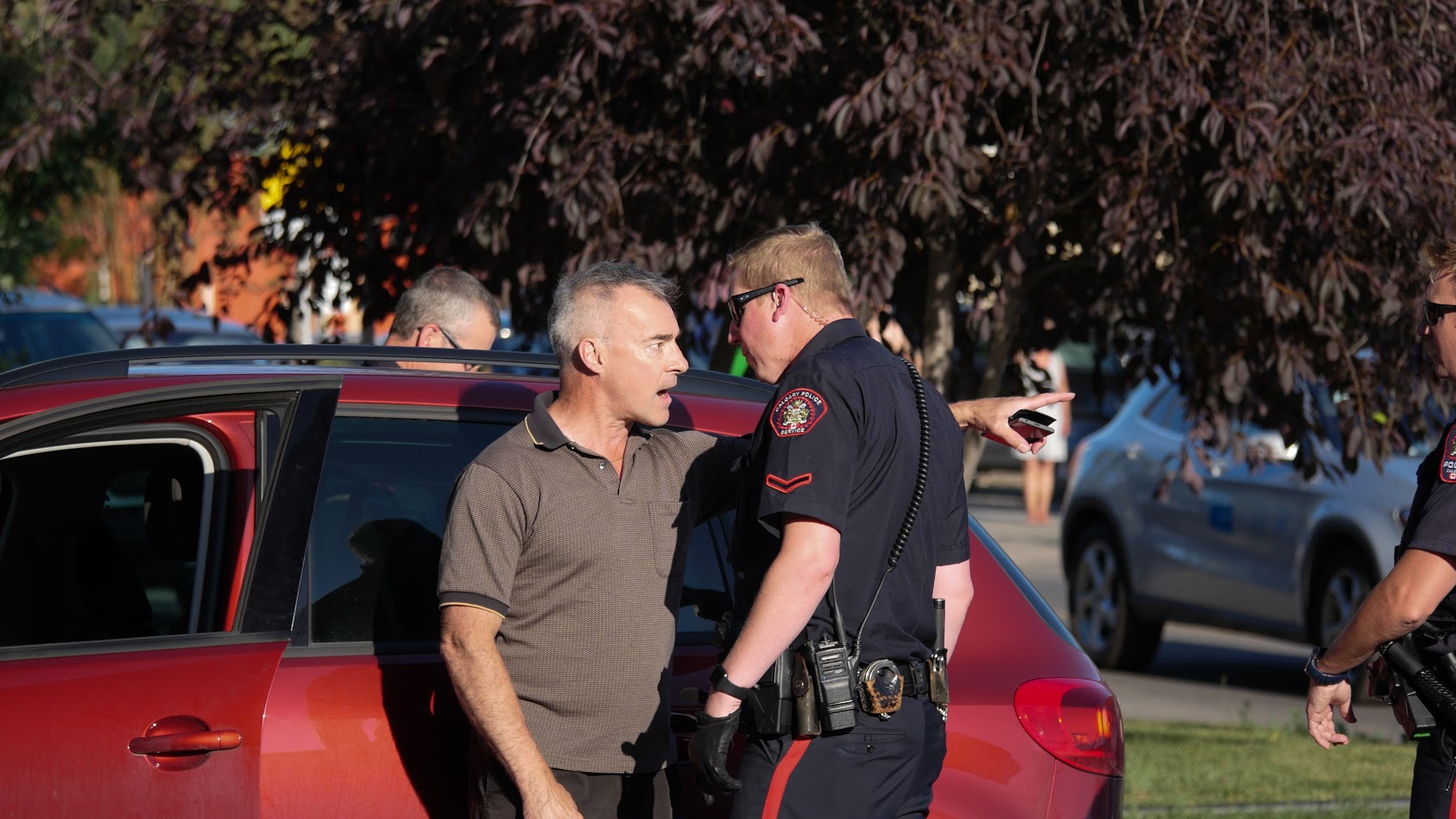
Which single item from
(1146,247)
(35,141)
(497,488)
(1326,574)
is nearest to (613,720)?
(497,488)

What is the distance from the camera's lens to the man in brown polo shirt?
2.81m

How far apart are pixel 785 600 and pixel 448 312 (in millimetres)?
2274

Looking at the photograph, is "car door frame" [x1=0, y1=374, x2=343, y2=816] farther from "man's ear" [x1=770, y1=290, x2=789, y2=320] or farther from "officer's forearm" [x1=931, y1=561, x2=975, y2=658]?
"officer's forearm" [x1=931, y1=561, x2=975, y2=658]

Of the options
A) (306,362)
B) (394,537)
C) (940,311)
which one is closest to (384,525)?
(394,537)

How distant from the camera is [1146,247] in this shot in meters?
4.75

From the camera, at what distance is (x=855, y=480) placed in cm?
292

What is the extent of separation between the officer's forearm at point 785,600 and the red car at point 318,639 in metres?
0.39

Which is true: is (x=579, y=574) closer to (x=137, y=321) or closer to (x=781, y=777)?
(x=781, y=777)

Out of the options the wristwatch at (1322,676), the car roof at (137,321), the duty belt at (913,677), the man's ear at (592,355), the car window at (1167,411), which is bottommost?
the car roof at (137,321)

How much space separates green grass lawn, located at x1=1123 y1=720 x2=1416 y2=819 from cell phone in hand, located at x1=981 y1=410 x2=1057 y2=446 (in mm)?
3036

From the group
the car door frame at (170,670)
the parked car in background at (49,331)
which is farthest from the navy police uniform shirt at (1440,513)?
the parked car in background at (49,331)

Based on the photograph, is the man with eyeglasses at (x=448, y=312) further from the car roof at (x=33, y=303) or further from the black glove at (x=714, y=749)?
the car roof at (x=33, y=303)

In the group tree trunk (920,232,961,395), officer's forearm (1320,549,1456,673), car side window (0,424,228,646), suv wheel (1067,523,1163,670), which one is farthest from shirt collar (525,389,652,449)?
suv wheel (1067,523,1163,670)

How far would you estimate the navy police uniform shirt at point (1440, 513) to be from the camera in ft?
10.4
